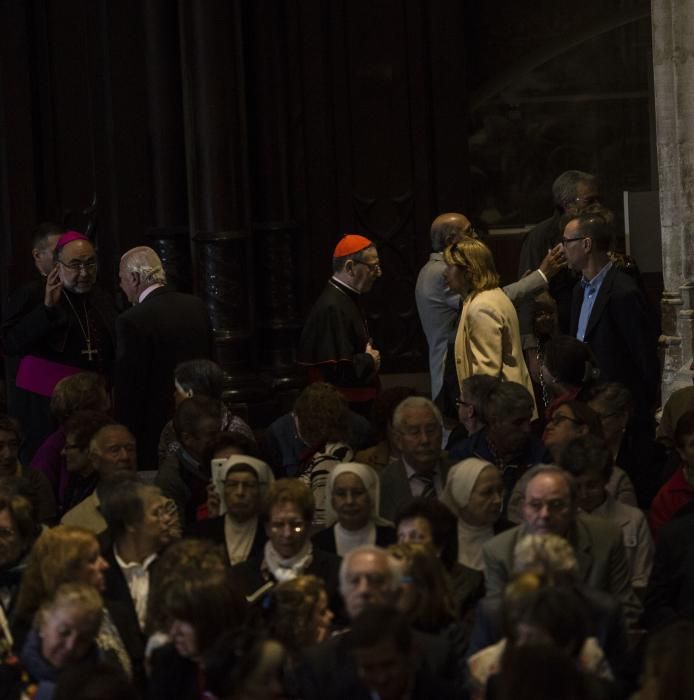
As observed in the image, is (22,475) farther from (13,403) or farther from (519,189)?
(519,189)

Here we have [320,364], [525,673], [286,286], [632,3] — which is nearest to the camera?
[525,673]

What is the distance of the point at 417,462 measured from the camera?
29.0ft

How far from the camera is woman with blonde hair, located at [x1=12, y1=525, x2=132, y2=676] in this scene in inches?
289

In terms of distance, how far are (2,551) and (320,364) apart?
329cm

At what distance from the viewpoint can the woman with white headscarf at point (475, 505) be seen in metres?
8.09

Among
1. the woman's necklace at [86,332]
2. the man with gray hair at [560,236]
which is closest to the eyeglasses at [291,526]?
the woman's necklace at [86,332]

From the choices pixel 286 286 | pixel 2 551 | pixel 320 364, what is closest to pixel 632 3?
pixel 286 286

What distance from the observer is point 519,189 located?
15031mm

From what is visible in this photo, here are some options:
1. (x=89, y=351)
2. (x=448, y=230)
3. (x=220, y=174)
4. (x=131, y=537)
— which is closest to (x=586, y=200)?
(x=448, y=230)

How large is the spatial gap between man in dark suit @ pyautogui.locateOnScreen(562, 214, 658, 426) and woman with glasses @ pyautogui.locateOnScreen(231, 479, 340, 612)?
2.67 metres

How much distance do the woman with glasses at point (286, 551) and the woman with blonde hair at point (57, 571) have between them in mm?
596

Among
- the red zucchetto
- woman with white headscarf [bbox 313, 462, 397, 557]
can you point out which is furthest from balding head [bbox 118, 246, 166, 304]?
woman with white headscarf [bbox 313, 462, 397, 557]

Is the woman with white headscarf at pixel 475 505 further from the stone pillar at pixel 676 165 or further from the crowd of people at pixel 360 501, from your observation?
the stone pillar at pixel 676 165

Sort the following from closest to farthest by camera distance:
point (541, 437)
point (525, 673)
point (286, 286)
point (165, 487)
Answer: point (525, 673)
point (165, 487)
point (541, 437)
point (286, 286)
